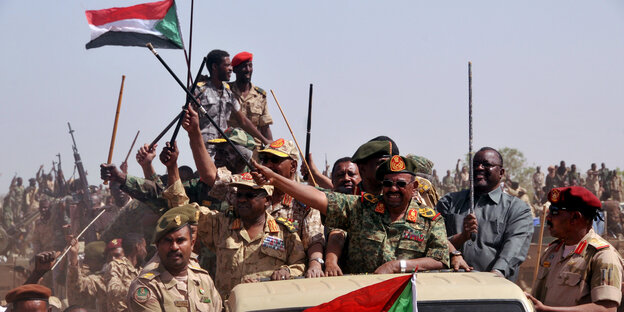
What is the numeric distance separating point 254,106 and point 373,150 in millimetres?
3869

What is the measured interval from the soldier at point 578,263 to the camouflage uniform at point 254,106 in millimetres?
4955

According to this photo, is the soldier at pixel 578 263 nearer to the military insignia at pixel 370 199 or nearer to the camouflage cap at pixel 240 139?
the military insignia at pixel 370 199

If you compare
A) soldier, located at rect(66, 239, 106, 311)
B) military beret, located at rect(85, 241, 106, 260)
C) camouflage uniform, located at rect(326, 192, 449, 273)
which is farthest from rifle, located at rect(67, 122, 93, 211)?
camouflage uniform, located at rect(326, 192, 449, 273)

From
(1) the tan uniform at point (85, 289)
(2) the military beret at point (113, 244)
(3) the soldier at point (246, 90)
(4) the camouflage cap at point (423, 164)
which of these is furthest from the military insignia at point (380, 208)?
(2) the military beret at point (113, 244)

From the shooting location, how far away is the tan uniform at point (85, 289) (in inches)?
352

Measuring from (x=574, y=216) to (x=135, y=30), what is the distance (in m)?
5.00

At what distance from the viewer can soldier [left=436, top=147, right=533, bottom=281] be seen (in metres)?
6.24

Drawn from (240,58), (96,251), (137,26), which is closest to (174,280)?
(137,26)

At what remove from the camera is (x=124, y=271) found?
8.65 meters

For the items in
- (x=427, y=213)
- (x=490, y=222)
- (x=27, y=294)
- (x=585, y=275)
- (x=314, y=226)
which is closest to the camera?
(x=585, y=275)

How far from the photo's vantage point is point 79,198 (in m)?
13.1

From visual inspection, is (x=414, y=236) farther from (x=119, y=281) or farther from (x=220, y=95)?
(x=220, y=95)

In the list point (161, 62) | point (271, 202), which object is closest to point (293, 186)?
point (271, 202)

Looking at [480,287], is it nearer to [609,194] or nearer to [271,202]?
[271,202]
